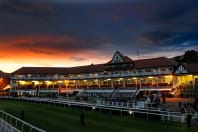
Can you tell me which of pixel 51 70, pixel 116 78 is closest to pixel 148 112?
pixel 116 78

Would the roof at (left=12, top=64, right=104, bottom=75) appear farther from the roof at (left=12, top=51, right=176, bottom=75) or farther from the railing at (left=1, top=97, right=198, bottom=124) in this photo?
the railing at (left=1, top=97, right=198, bottom=124)

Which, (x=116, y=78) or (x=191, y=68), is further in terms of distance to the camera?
(x=116, y=78)

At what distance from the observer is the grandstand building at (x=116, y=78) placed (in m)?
65.7

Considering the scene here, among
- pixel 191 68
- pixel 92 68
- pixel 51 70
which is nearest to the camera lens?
pixel 191 68

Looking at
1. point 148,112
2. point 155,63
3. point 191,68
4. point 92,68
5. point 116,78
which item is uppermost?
point 155,63

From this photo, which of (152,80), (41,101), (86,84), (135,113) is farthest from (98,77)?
(135,113)

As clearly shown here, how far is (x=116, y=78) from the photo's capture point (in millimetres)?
84750

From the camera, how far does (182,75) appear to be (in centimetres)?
6506

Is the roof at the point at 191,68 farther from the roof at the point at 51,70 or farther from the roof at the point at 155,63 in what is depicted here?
the roof at the point at 51,70

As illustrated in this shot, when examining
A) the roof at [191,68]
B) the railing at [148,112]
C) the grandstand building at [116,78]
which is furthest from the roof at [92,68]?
the railing at [148,112]

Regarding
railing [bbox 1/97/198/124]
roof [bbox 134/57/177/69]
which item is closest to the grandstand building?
roof [bbox 134/57/177/69]

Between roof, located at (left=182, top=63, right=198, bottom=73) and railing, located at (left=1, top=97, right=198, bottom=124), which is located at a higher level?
roof, located at (left=182, top=63, right=198, bottom=73)

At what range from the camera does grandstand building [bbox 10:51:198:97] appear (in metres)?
65.7

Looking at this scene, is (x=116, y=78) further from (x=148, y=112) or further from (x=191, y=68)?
(x=148, y=112)
